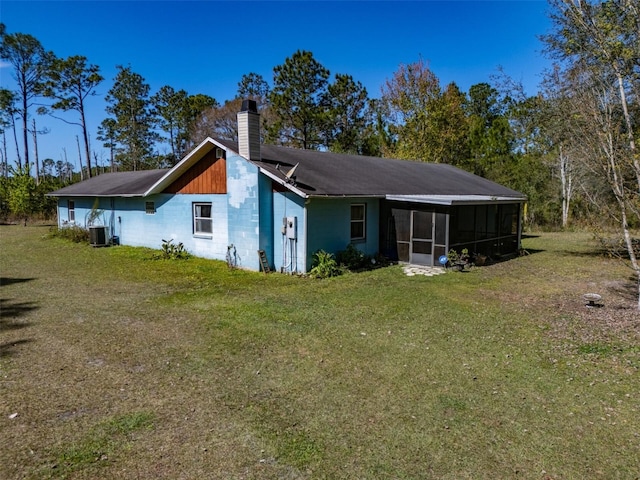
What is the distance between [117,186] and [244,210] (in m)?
10.5

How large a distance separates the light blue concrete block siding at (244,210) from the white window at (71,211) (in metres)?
13.3

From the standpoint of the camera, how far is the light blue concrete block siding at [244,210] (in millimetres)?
12523

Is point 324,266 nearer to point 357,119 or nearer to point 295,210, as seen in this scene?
point 295,210

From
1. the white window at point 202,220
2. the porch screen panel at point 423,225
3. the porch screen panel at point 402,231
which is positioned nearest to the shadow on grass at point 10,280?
the white window at point 202,220

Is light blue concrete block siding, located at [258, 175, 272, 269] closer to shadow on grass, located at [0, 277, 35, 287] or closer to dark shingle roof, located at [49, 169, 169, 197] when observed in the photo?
shadow on grass, located at [0, 277, 35, 287]

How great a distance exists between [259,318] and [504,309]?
506 cm

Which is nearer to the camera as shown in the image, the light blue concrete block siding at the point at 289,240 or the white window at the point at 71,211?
the light blue concrete block siding at the point at 289,240

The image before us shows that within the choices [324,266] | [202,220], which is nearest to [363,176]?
[324,266]

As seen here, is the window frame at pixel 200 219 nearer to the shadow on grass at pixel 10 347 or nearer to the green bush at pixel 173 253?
the green bush at pixel 173 253

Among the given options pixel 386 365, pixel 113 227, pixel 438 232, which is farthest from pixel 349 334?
pixel 113 227

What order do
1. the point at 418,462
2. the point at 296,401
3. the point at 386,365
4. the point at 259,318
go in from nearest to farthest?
the point at 418,462, the point at 296,401, the point at 386,365, the point at 259,318

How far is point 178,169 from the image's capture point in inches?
595

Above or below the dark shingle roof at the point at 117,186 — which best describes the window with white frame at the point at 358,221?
below

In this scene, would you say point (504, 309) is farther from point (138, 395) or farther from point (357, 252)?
point (138, 395)
